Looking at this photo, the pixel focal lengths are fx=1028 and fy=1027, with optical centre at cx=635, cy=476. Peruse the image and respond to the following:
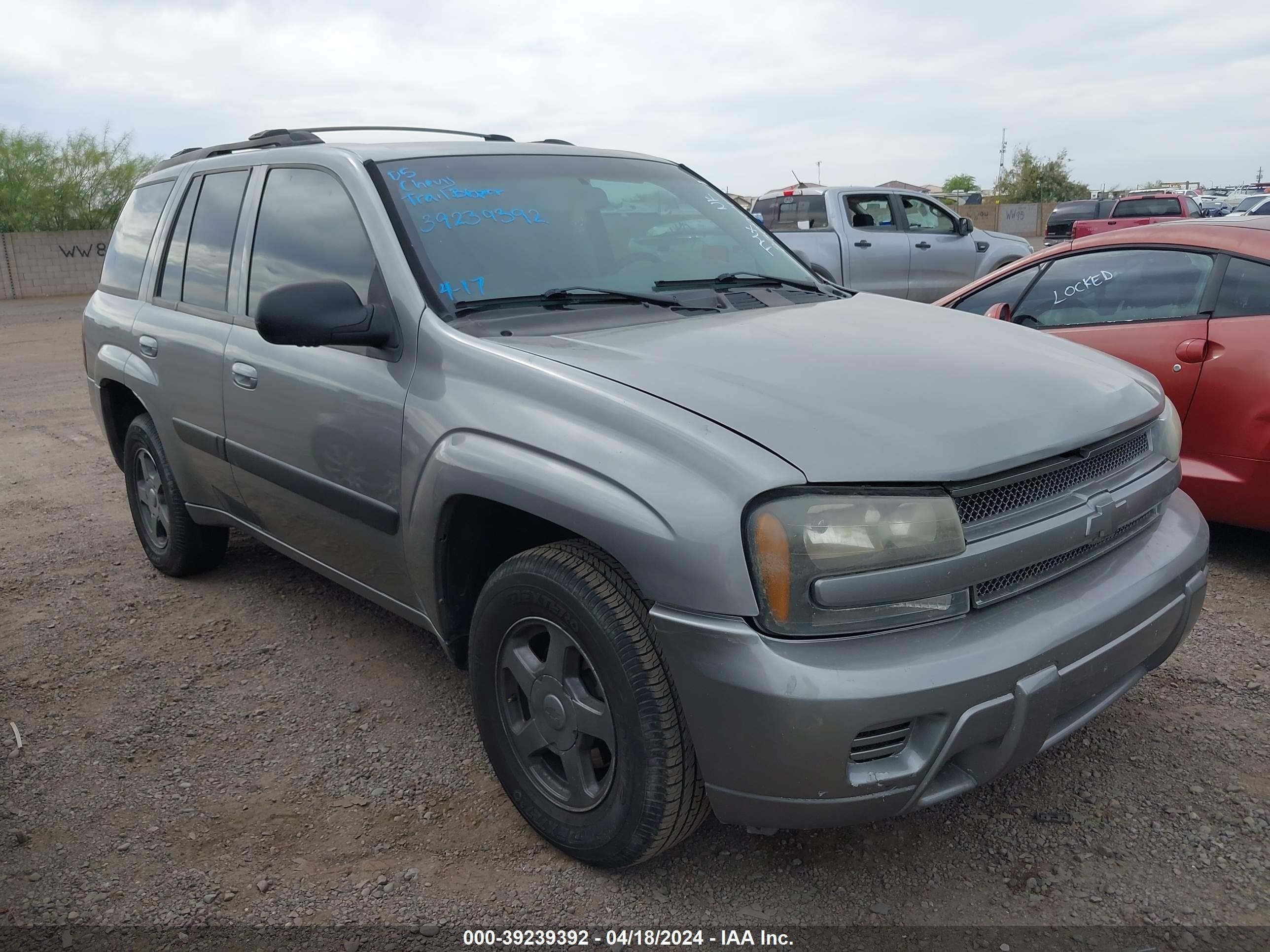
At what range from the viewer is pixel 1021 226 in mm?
45125

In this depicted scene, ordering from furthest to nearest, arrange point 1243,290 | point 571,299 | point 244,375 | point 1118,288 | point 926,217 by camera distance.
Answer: point 926,217 → point 1118,288 → point 1243,290 → point 244,375 → point 571,299

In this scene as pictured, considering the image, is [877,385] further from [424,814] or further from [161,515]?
[161,515]

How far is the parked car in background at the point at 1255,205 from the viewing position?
22.9m

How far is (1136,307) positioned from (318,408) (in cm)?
349

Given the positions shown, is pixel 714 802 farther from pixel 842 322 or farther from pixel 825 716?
pixel 842 322

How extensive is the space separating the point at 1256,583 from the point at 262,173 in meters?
4.05

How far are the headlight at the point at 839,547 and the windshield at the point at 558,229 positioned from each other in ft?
4.10

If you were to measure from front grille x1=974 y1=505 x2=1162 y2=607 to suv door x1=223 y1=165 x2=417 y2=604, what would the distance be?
153 cm

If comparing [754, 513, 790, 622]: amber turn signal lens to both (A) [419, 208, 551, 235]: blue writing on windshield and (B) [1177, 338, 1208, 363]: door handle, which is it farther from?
(B) [1177, 338, 1208, 363]: door handle

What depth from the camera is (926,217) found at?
488 inches

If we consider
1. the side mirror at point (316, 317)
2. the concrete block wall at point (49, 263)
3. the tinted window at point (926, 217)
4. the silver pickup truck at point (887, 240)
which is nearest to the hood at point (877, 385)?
the side mirror at point (316, 317)

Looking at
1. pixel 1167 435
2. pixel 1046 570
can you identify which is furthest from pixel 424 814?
pixel 1167 435

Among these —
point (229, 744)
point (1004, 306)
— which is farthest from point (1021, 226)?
point (229, 744)

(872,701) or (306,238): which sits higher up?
(306,238)
